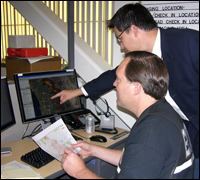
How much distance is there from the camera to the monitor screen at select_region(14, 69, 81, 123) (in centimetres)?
181

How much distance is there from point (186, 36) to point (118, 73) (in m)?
0.58

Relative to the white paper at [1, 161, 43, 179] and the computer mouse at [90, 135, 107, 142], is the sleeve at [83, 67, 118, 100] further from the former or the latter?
the white paper at [1, 161, 43, 179]

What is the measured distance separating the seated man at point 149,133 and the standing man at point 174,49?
0.41 meters

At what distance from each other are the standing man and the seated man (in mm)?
411

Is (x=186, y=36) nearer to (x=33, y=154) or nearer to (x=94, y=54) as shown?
(x=94, y=54)

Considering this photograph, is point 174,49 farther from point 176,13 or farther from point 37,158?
point 37,158

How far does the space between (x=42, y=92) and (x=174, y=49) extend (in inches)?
41.0

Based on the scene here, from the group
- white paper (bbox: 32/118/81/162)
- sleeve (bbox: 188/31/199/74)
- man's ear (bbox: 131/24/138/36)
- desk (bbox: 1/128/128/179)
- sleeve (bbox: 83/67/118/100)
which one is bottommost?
desk (bbox: 1/128/128/179)

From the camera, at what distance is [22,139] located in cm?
194

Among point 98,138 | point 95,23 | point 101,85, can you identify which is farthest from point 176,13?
point 98,138

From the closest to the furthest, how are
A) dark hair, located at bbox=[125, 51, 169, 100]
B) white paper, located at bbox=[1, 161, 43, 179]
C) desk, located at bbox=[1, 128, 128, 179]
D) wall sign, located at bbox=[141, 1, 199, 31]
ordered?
dark hair, located at bbox=[125, 51, 169, 100] < white paper, located at bbox=[1, 161, 43, 179] < desk, located at bbox=[1, 128, 128, 179] < wall sign, located at bbox=[141, 1, 199, 31]

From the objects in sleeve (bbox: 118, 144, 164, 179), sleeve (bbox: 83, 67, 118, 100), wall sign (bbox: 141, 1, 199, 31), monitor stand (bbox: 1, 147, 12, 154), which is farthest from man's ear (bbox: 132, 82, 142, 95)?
wall sign (bbox: 141, 1, 199, 31)

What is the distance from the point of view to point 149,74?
118 cm

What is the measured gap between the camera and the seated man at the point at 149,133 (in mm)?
927
